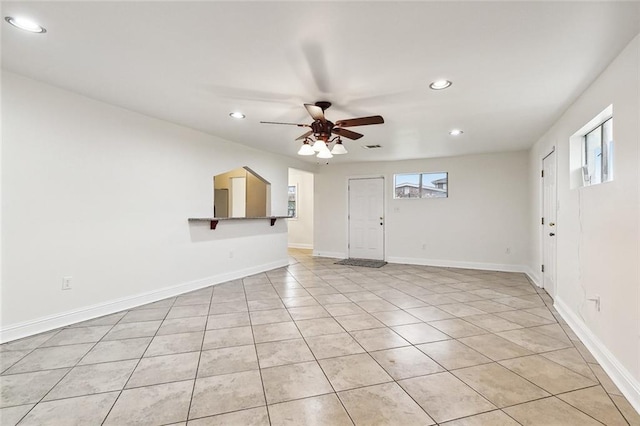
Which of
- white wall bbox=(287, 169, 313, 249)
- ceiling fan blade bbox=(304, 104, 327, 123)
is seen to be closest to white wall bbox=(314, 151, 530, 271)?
white wall bbox=(287, 169, 313, 249)

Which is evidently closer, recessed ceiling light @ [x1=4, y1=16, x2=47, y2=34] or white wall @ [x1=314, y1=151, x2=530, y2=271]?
recessed ceiling light @ [x1=4, y1=16, x2=47, y2=34]

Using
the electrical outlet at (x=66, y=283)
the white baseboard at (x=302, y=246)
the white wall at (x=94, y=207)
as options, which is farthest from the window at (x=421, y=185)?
the electrical outlet at (x=66, y=283)

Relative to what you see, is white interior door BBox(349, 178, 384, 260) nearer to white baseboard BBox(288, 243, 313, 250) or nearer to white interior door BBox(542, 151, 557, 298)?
white baseboard BBox(288, 243, 313, 250)

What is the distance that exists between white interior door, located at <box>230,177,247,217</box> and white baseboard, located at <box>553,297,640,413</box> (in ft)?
20.7

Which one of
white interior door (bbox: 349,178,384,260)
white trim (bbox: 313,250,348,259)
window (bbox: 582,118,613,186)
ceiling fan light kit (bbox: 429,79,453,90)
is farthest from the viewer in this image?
white trim (bbox: 313,250,348,259)

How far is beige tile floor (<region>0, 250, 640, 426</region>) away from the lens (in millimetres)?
1726

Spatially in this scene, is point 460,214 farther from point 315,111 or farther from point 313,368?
point 313,368

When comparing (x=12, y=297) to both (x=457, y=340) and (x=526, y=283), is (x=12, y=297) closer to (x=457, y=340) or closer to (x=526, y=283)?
(x=457, y=340)

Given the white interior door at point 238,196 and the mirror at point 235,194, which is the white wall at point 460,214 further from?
the white interior door at point 238,196

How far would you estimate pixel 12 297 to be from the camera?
8.53 feet

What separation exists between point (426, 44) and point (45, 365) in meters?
3.53

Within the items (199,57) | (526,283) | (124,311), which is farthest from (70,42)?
(526,283)

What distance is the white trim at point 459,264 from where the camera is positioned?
5766 mm

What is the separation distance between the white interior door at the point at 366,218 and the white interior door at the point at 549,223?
3.16 meters
